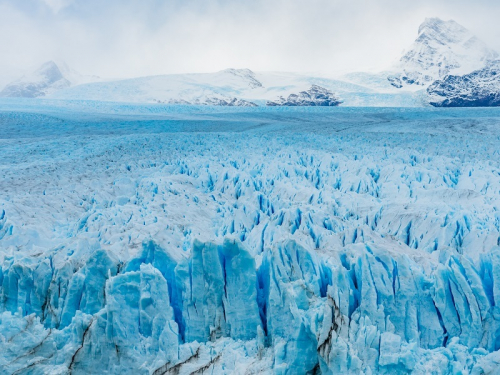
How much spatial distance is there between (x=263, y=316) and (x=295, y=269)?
0.56 meters

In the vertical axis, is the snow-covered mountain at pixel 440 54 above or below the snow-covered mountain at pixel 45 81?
above

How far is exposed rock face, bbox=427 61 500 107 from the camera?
3953 cm

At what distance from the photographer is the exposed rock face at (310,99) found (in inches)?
1368

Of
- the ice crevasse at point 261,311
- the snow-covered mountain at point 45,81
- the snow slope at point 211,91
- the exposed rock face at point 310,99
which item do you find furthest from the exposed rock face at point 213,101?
the snow-covered mountain at point 45,81

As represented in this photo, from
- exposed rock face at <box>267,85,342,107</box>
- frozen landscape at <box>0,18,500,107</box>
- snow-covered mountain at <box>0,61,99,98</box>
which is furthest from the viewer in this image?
→ snow-covered mountain at <box>0,61,99,98</box>

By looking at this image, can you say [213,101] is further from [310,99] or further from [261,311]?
[261,311]

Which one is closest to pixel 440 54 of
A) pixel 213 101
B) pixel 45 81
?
pixel 213 101

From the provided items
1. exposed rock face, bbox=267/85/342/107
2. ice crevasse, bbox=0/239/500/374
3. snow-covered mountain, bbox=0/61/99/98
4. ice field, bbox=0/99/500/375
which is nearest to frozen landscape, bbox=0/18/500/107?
exposed rock face, bbox=267/85/342/107

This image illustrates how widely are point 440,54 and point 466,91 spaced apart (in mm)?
16435

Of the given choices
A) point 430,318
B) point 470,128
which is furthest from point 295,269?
point 470,128

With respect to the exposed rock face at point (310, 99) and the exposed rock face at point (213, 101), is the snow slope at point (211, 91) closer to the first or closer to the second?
the exposed rock face at point (213, 101)

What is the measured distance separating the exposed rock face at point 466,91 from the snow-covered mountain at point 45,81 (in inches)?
2177

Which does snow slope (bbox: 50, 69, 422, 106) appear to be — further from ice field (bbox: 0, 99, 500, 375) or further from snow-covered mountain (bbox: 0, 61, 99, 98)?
snow-covered mountain (bbox: 0, 61, 99, 98)

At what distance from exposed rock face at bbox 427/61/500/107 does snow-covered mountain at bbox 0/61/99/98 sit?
5529 cm
